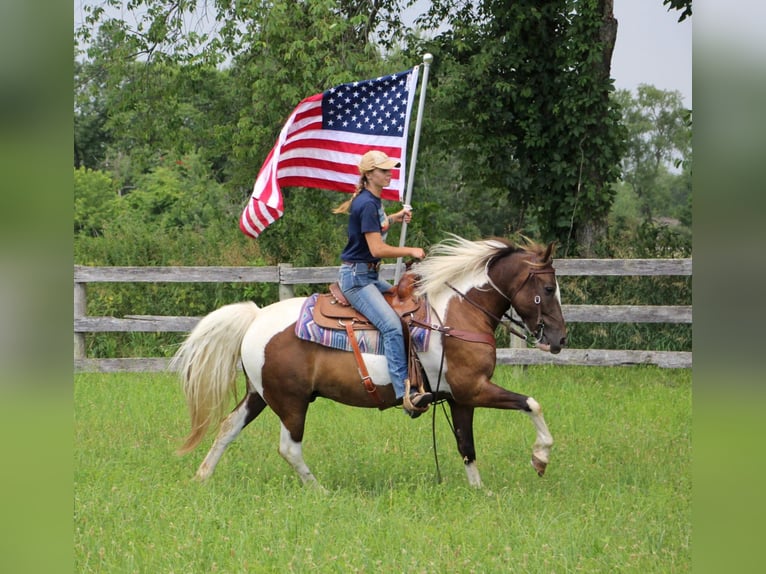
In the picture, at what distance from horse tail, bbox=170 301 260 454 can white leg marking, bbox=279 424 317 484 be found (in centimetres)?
70

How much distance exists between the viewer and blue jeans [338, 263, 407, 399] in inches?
270

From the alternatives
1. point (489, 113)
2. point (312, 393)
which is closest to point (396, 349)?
point (312, 393)

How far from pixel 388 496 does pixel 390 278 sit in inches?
236

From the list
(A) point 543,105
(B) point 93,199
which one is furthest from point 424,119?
(B) point 93,199

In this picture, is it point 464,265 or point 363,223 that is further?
point 464,265

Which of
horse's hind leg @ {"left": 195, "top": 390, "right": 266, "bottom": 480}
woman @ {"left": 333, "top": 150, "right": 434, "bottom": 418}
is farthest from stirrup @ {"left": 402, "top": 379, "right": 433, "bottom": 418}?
horse's hind leg @ {"left": 195, "top": 390, "right": 266, "bottom": 480}

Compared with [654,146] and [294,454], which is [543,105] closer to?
[294,454]

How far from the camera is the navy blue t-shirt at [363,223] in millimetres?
6691

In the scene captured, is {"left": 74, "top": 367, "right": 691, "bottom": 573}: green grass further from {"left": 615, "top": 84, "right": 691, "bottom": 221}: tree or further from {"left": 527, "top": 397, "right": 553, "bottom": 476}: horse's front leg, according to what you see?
{"left": 615, "top": 84, "right": 691, "bottom": 221}: tree

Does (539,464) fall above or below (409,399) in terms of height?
below

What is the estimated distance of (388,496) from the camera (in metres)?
6.80
